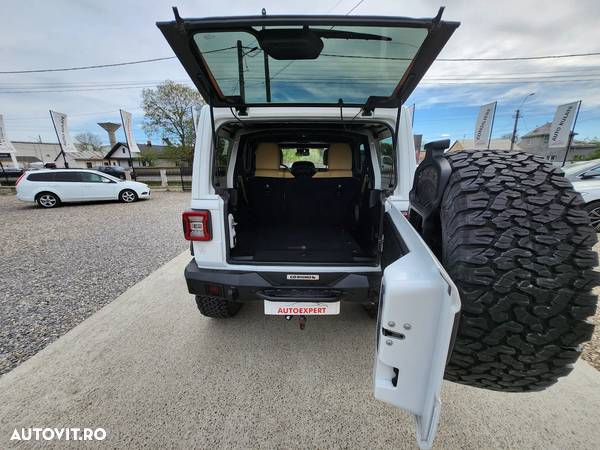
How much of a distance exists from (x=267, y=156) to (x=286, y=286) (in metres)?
1.97

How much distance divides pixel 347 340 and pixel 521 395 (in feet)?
4.00

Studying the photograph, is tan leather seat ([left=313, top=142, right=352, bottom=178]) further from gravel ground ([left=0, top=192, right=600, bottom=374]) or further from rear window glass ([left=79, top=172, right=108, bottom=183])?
rear window glass ([left=79, top=172, right=108, bottom=183])

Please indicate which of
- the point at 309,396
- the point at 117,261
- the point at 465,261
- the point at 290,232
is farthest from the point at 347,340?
the point at 117,261

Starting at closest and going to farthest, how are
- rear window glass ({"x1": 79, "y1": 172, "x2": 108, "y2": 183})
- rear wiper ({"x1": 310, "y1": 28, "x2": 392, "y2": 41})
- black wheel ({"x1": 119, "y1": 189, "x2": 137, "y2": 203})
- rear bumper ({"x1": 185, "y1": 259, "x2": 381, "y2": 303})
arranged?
rear wiper ({"x1": 310, "y1": 28, "x2": 392, "y2": 41})
rear bumper ({"x1": 185, "y1": 259, "x2": 381, "y2": 303})
rear window glass ({"x1": 79, "y1": 172, "x2": 108, "y2": 183})
black wheel ({"x1": 119, "y1": 189, "x2": 137, "y2": 203})

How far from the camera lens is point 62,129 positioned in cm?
1636

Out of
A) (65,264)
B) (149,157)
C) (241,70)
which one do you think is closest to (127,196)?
(65,264)

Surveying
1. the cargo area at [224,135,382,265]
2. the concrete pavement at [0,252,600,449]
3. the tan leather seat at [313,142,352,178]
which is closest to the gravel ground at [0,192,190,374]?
the concrete pavement at [0,252,600,449]

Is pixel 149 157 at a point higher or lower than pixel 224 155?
lower

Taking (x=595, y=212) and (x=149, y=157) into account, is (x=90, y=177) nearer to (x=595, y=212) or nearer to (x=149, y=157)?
(x=595, y=212)

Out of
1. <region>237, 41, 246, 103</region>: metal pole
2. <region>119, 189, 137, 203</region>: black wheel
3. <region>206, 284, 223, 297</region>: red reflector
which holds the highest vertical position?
<region>237, 41, 246, 103</region>: metal pole

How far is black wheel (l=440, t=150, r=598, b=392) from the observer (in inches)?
36.3

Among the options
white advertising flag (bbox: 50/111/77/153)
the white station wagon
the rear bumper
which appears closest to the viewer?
the rear bumper

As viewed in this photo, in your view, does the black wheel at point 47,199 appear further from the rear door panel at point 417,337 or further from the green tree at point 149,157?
the green tree at point 149,157

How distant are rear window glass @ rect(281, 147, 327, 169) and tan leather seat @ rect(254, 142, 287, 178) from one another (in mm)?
206
